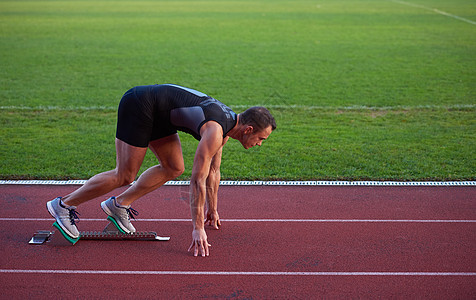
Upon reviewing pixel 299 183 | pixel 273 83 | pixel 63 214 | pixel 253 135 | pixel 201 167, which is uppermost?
pixel 253 135

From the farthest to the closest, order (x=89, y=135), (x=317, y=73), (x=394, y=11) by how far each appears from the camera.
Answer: (x=394, y=11)
(x=317, y=73)
(x=89, y=135)

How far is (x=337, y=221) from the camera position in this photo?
5.90 meters

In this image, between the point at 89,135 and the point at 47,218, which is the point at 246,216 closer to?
the point at 47,218

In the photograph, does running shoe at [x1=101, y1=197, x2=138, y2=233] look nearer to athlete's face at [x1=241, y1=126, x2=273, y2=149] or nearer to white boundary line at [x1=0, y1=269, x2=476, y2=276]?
white boundary line at [x1=0, y1=269, x2=476, y2=276]

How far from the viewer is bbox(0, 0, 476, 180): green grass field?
8.10 m

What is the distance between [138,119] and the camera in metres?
4.94

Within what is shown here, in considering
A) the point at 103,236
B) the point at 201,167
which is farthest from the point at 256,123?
the point at 103,236

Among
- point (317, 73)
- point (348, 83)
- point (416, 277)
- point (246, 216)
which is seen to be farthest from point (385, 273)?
point (317, 73)

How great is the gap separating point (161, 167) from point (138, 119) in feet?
2.06

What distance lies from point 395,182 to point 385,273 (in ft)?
8.45

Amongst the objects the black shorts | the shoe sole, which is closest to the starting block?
the shoe sole

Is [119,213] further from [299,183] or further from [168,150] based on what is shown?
[299,183]

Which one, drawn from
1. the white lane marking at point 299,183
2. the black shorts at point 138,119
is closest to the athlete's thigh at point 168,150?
the black shorts at point 138,119

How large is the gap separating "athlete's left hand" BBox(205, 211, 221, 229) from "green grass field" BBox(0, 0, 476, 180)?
5.58 feet
